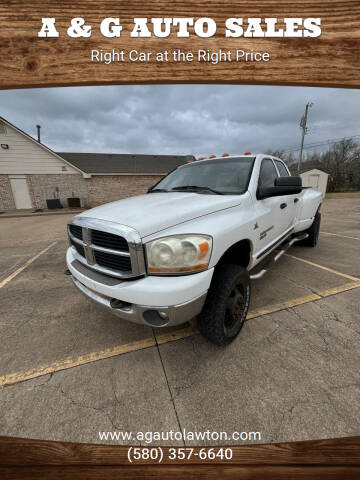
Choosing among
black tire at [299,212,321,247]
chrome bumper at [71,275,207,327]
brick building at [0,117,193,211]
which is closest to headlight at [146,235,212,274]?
chrome bumper at [71,275,207,327]

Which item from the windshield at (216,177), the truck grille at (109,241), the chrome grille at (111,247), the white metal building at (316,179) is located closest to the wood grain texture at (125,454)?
the chrome grille at (111,247)

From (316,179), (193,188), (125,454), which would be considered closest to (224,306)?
(125,454)

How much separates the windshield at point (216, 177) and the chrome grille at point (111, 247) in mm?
1277

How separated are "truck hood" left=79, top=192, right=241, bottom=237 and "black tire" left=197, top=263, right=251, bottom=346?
23.6 inches

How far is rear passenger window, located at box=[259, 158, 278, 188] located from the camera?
2.72 meters

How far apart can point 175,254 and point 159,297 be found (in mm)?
327

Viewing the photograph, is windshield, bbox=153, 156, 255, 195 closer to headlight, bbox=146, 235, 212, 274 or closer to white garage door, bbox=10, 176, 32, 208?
headlight, bbox=146, 235, 212, 274

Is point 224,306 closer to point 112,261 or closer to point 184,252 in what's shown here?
point 184,252

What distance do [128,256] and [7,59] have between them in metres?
1.16

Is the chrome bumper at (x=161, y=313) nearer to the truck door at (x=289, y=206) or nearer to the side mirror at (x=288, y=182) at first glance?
the side mirror at (x=288, y=182)

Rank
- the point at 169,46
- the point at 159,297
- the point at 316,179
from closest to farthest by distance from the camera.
A: 1. the point at 169,46
2. the point at 159,297
3. the point at 316,179

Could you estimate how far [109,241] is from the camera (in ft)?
5.49

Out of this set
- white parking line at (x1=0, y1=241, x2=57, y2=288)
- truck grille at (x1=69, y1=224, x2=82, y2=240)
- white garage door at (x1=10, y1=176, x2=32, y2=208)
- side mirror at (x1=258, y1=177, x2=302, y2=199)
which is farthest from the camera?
white garage door at (x1=10, y1=176, x2=32, y2=208)

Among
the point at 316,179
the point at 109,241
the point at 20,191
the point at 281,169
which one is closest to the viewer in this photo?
the point at 109,241
